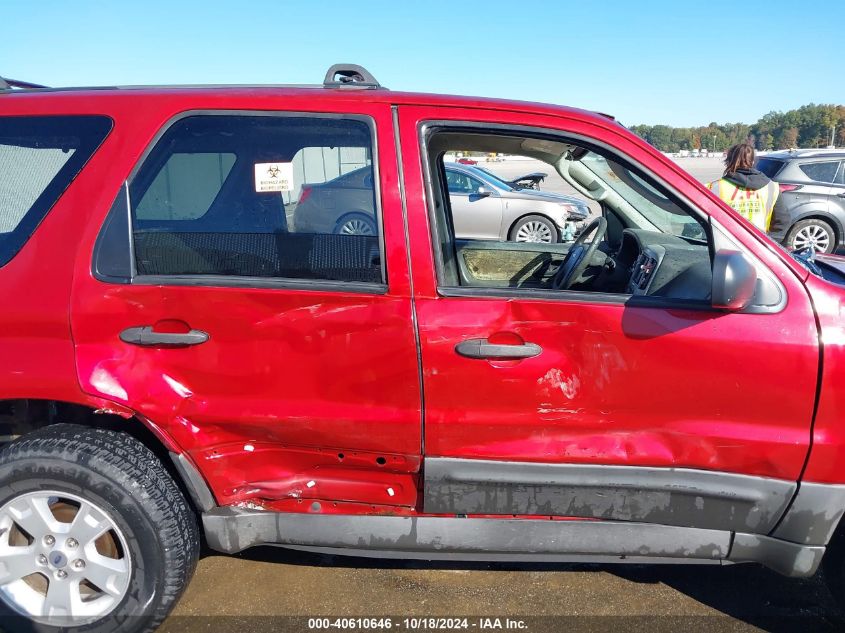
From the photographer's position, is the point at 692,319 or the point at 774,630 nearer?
the point at 692,319

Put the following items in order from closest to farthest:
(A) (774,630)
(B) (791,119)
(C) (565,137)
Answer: (C) (565,137) < (A) (774,630) < (B) (791,119)

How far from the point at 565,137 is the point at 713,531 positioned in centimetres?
147

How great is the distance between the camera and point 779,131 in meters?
53.2

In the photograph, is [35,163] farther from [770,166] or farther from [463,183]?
[770,166]

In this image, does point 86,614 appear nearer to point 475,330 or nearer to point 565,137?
point 475,330

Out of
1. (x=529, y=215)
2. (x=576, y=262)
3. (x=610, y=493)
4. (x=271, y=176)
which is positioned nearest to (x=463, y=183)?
(x=529, y=215)

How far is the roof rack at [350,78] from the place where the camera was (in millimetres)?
2320

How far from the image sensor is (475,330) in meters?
2.08

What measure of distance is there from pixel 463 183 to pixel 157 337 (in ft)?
30.0

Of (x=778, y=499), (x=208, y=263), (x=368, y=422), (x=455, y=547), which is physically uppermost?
(x=208, y=263)

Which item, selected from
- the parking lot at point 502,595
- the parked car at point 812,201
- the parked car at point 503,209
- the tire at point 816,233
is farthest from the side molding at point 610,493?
the tire at point 816,233

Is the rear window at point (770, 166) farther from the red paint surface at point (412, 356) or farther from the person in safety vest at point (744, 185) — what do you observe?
the red paint surface at point (412, 356)

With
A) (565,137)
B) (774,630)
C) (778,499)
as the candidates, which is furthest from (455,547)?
(565,137)

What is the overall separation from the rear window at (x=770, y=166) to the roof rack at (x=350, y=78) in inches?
363
